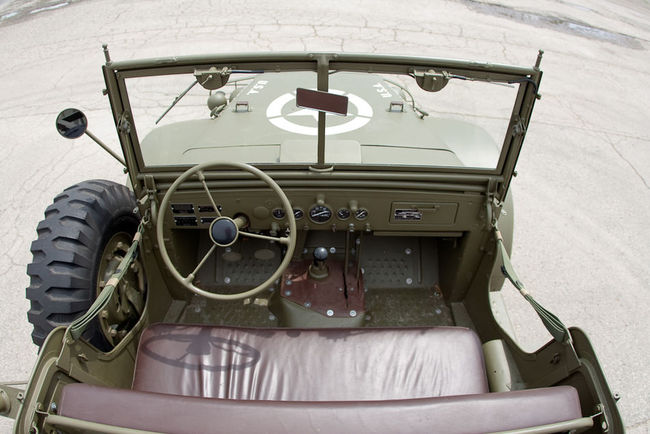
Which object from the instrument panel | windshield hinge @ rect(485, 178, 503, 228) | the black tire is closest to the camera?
the black tire

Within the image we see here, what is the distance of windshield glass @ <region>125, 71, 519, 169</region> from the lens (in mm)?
2811

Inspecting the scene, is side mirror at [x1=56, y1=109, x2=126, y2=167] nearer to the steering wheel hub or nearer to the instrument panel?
the instrument panel

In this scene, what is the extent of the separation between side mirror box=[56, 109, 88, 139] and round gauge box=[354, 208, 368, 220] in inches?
60.8

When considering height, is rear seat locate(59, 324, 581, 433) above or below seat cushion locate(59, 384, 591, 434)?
below

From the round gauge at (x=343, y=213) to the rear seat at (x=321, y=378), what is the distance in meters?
0.69

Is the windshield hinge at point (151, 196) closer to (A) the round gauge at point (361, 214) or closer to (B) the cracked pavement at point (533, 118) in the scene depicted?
(A) the round gauge at point (361, 214)

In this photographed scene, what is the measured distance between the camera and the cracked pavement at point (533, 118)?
12.0 feet

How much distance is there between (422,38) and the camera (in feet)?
28.0

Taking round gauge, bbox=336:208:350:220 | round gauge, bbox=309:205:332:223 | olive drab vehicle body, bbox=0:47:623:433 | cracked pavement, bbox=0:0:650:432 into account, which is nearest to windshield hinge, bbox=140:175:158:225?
olive drab vehicle body, bbox=0:47:623:433

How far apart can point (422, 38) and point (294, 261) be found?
264 inches

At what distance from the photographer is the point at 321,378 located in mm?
2238

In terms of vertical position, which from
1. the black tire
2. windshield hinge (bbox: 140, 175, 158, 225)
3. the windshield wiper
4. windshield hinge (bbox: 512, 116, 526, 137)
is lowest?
the black tire

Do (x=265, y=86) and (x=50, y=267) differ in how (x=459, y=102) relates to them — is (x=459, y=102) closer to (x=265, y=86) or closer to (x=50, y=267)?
(x=265, y=86)

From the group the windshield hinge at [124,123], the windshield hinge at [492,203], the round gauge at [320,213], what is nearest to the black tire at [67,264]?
the windshield hinge at [124,123]
